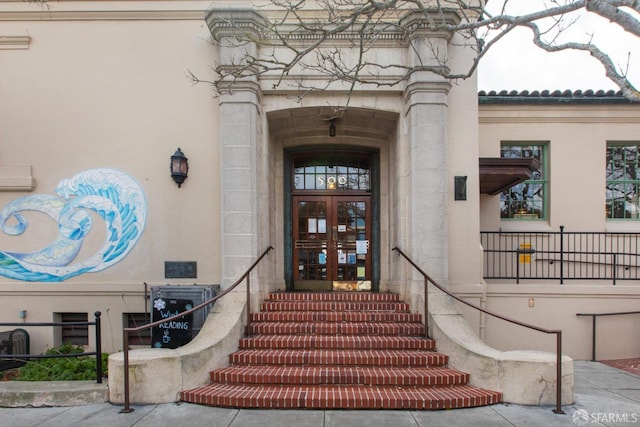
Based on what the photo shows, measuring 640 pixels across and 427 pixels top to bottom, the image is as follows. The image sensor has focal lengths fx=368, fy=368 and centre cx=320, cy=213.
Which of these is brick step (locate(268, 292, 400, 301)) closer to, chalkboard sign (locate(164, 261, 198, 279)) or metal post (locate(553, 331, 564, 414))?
chalkboard sign (locate(164, 261, 198, 279))

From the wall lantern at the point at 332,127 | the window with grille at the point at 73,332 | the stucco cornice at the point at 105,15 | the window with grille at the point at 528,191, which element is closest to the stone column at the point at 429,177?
the wall lantern at the point at 332,127

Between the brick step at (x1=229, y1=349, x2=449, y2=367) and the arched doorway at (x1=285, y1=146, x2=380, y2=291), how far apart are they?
2.96 meters

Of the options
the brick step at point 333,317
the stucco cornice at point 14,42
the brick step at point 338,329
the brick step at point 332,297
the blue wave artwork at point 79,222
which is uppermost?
the stucco cornice at point 14,42

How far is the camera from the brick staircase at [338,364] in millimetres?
4727

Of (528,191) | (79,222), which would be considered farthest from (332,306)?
(528,191)

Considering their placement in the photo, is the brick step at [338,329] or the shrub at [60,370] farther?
the brick step at [338,329]

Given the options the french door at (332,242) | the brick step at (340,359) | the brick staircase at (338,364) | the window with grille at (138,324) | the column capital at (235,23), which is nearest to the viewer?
the brick staircase at (338,364)

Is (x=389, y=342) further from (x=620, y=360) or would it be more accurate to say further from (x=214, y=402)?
(x=620, y=360)

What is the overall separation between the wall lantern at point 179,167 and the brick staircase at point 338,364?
2897 millimetres

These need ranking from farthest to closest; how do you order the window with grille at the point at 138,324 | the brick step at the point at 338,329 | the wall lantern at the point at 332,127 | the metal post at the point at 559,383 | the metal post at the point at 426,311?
1. the wall lantern at the point at 332,127
2. the window with grille at the point at 138,324
3. the brick step at the point at 338,329
4. the metal post at the point at 426,311
5. the metal post at the point at 559,383

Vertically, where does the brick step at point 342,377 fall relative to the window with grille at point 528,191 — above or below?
below

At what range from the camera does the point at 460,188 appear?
7.04 metres

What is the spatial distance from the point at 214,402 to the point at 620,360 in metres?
7.75

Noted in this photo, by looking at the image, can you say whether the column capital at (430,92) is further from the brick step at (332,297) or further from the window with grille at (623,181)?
the window with grille at (623,181)
